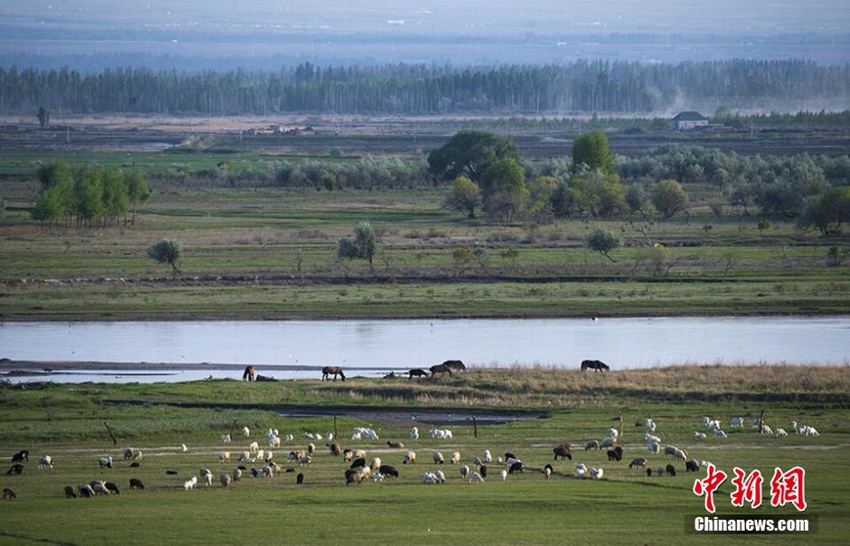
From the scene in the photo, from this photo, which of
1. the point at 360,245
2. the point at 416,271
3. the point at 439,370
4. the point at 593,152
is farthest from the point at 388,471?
the point at 593,152

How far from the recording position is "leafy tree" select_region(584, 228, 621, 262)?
177 ft

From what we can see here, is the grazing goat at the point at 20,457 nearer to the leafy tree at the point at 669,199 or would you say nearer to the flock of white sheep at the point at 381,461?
the flock of white sheep at the point at 381,461

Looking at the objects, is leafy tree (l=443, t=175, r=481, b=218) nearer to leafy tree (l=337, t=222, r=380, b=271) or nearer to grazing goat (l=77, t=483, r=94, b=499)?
leafy tree (l=337, t=222, r=380, b=271)

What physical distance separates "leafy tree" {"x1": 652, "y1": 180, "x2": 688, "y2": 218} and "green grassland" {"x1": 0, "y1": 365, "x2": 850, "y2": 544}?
121 ft

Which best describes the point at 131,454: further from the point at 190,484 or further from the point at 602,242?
the point at 602,242

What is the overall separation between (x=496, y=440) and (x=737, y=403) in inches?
269

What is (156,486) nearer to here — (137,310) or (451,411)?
(451,411)

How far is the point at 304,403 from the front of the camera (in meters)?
31.0

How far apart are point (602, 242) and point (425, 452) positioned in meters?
30.3

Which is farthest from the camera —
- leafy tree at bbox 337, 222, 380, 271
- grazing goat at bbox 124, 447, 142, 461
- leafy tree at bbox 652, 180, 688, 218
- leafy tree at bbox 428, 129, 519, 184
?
leafy tree at bbox 428, 129, 519, 184

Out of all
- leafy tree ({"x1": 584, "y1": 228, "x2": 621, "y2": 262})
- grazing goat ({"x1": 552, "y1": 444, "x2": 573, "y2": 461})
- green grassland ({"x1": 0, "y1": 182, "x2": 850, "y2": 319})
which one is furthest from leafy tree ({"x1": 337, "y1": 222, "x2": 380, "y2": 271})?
grazing goat ({"x1": 552, "y1": 444, "x2": 573, "y2": 461})

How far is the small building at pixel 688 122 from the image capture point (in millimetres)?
139625

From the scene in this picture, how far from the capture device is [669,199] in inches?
2736

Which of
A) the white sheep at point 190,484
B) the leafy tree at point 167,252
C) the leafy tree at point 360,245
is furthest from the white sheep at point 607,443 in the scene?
the leafy tree at point 167,252
